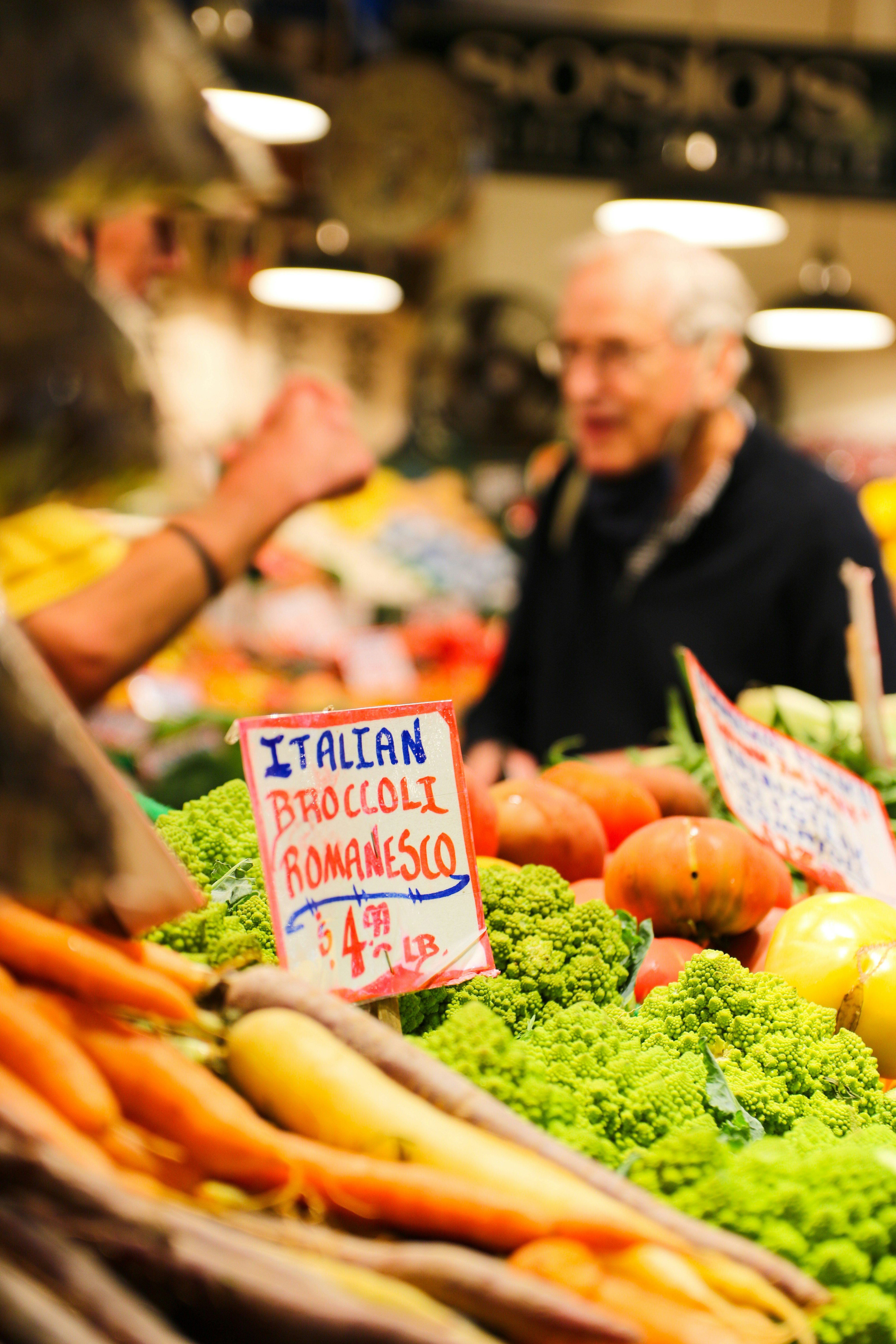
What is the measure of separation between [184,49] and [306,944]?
62cm

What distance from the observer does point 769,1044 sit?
1.01m

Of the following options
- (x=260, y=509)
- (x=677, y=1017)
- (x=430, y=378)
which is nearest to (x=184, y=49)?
(x=677, y=1017)

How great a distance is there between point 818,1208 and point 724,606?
222cm

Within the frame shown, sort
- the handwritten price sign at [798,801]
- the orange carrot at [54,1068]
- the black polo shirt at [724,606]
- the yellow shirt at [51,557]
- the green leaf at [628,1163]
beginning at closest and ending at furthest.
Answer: the orange carrot at [54,1068]
the green leaf at [628,1163]
the handwritten price sign at [798,801]
the yellow shirt at [51,557]
the black polo shirt at [724,606]

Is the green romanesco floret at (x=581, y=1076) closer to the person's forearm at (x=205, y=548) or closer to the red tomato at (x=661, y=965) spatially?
the red tomato at (x=661, y=965)

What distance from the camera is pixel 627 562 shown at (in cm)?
308

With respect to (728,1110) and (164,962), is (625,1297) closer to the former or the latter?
(728,1110)

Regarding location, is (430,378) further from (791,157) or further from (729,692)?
(729,692)

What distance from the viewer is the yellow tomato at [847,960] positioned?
1139mm

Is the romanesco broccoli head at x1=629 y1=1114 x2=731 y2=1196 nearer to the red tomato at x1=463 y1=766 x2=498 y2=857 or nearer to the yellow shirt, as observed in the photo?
the red tomato at x1=463 y1=766 x2=498 y2=857

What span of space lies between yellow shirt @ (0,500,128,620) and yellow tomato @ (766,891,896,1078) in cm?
117

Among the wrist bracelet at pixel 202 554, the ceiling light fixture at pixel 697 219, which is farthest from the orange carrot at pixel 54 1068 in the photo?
the ceiling light fixture at pixel 697 219

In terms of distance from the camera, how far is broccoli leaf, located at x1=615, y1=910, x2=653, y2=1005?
45.3 inches

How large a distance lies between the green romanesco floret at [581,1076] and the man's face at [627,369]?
226 centimetres
